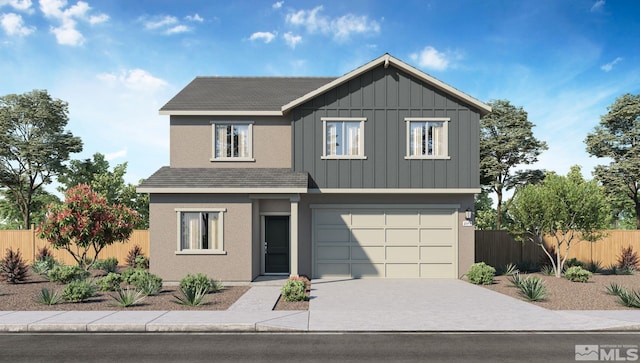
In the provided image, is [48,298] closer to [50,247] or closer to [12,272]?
[12,272]

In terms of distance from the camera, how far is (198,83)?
72.7 ft

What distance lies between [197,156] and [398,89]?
865cm

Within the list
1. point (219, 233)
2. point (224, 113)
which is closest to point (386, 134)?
point (224, 113)

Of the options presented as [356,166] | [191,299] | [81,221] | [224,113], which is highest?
[224,113]

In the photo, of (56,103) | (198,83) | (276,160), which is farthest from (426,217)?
(56,103)

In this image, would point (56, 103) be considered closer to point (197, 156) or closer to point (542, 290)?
point (197, 156)

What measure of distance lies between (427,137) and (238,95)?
848 cm

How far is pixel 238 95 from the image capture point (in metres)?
20.1

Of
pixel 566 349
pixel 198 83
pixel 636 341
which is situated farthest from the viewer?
pixel 198 83

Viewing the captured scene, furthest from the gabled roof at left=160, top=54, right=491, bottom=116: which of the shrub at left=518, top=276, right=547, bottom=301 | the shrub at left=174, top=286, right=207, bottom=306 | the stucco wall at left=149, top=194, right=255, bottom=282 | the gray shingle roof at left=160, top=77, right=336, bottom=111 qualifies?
the shrub at left=174, top=286, right=207, bottom=306

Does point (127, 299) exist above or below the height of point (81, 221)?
below

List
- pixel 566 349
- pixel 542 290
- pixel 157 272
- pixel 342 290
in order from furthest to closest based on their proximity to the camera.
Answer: pixel 157 272, pixel 342 290, pixel 542 290, pixel 566 349

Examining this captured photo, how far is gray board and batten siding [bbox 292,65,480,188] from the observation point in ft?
58.3

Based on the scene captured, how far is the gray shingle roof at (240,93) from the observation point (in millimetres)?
18703
